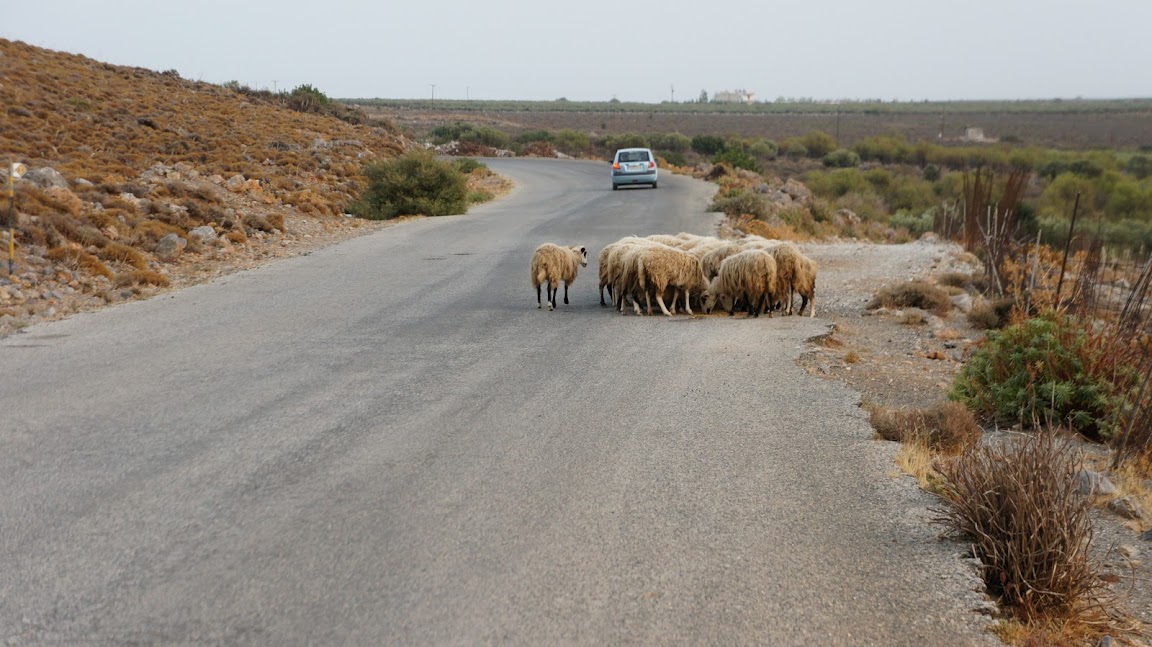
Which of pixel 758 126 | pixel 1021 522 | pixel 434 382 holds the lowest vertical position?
pixel 758 126

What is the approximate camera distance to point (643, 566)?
5309mm

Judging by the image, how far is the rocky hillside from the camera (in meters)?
15.8

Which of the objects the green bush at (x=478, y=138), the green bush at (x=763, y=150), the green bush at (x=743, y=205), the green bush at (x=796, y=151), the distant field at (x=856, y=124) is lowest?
the distant field at (x=856, y=124)

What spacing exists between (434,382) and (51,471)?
11.9 ft

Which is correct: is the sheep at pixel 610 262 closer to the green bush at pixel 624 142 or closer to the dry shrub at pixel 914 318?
the dry shrub at pixel 914 318

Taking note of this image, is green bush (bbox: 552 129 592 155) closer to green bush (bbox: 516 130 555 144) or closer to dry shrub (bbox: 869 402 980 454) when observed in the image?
green bush (bbox: 516 130 555 144)

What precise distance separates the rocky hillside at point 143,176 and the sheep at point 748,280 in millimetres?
8815

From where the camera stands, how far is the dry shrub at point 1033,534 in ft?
16.3

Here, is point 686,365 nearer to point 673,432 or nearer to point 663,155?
point 673,432

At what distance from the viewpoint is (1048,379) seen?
9055 mm

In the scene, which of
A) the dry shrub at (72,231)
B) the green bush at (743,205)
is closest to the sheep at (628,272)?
the dry shrub at (72,231)

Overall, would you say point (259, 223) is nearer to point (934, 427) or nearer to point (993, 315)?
point (993, 315)

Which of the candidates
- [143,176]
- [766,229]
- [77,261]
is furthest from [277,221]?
[766,229]

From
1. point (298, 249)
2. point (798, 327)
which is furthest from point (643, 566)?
point (298, 249)
